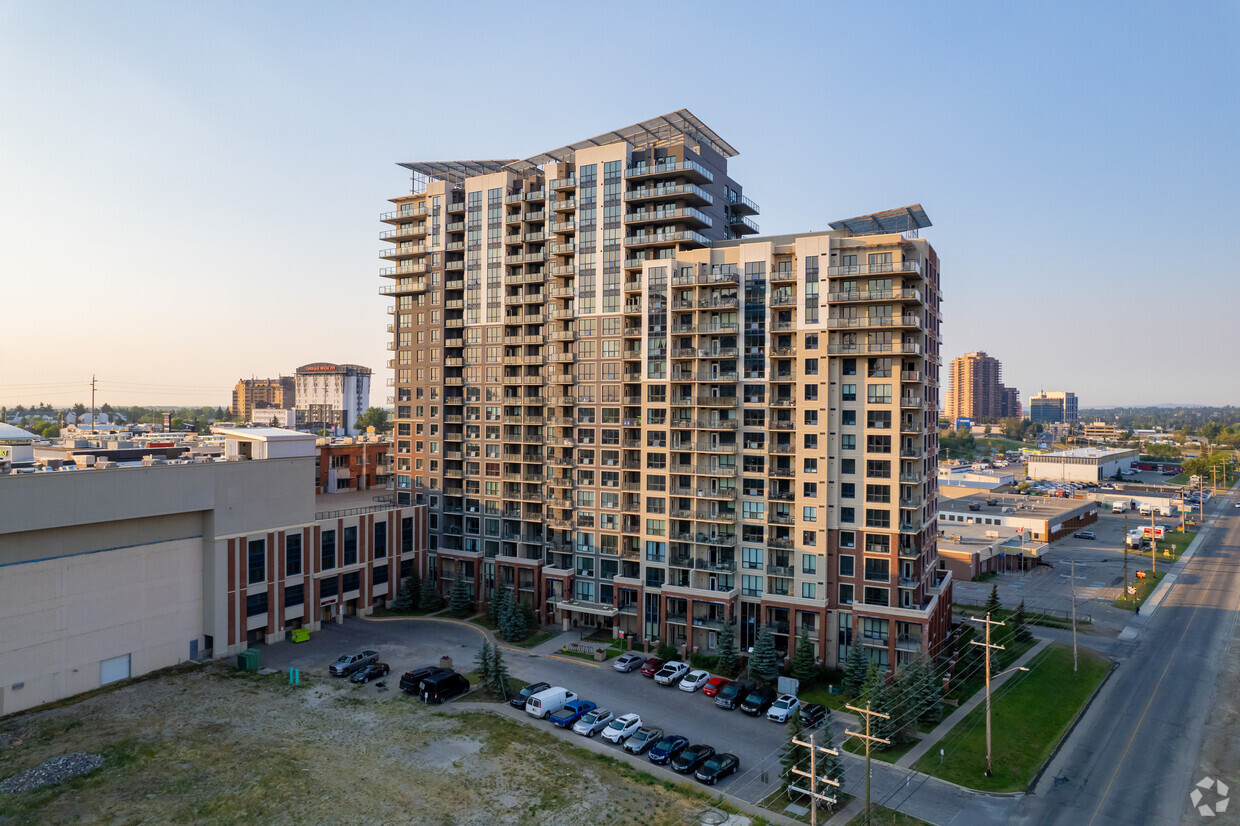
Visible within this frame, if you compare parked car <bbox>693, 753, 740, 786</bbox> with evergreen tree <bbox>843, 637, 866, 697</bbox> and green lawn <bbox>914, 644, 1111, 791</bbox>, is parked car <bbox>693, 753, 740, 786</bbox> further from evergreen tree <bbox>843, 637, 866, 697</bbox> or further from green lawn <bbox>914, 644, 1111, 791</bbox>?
evergreen tree <bbox>843, 637, 866, 697</bbox>

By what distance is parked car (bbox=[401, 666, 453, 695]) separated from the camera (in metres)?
55.5

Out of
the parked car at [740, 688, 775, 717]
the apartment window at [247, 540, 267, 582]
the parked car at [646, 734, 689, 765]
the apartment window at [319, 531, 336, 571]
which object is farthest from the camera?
the apartment window at [319, 531, 336, 571]

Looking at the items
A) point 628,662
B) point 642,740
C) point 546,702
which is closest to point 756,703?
point 642,740

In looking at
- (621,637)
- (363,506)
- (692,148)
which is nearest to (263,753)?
(621,637)

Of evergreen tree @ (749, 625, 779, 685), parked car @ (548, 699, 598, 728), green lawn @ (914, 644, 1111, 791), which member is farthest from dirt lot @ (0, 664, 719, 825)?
evergreen tree @ (749, 625, 779, 685)

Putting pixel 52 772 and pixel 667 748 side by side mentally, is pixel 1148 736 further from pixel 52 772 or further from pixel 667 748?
pixel 52 772

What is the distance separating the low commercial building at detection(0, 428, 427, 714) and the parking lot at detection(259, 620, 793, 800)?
216 inches

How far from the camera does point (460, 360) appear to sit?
279 feet

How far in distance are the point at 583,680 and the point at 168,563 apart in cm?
3745

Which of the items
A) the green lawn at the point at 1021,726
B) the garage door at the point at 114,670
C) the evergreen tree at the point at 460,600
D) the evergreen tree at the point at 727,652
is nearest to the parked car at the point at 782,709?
→ the evergreen tree at the point at 727,652

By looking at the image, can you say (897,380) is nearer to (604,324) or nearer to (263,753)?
(604,324)

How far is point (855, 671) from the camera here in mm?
57125

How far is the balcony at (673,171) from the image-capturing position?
71000 mm

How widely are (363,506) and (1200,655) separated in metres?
89.2
